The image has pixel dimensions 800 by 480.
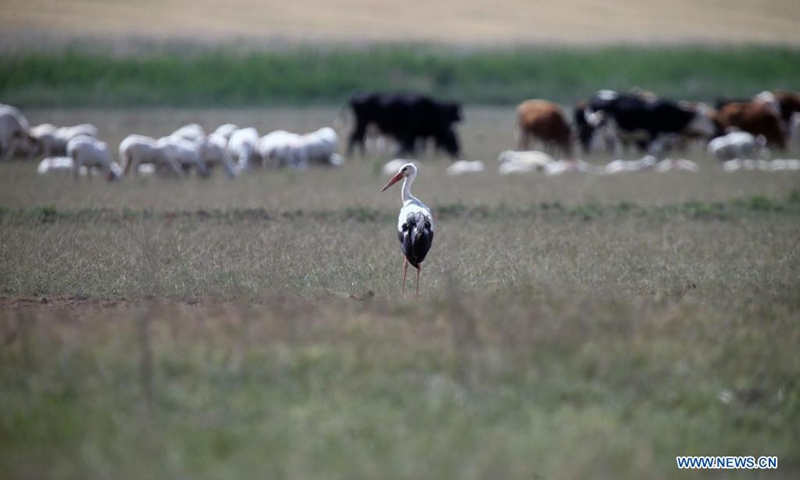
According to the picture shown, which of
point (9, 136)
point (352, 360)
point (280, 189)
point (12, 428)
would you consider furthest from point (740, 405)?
point (9, 136)

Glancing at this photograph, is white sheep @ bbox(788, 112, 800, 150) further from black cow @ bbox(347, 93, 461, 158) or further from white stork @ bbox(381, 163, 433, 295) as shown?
white stork @ bbox(381, 163, 433, 295)

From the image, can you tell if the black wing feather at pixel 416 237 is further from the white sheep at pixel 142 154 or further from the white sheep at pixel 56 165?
the white sheep at pixel 56 165

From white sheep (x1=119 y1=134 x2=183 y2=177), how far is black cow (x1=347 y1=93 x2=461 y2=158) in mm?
10454

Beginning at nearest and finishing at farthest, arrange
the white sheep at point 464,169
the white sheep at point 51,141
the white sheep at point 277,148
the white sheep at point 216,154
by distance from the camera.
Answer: the white sheep at point 216,154 < the white sheep at point 464,169 < the white sheep at point 277,148 < the white sheep at point 51,141

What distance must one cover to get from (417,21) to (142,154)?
145 ft

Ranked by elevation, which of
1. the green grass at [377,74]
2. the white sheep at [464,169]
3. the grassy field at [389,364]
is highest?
the green grass at [377,74]

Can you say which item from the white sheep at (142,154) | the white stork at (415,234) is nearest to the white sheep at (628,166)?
the white sheep at (142,154)

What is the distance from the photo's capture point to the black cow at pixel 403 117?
3412cm

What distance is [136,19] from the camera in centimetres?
6059

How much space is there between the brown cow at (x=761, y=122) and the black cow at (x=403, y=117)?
804 cm

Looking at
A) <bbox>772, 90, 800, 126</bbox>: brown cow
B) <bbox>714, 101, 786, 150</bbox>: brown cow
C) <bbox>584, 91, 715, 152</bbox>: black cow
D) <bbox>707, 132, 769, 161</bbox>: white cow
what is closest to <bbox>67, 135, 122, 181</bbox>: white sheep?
<bbox>707, 132, 769, 161</bbox>: white cow

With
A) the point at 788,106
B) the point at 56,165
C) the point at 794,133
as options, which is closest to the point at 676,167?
the point at 794,133

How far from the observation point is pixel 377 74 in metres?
53.2

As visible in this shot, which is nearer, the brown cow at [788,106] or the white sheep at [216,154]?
the white sheep at [216,154]
